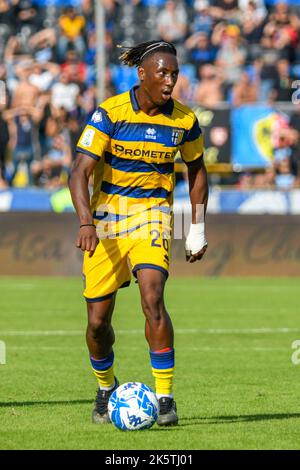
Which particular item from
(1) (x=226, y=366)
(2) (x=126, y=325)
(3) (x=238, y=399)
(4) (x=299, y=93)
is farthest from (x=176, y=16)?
(3) (x=238, y=399)

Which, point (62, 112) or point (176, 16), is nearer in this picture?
point (62, 112)

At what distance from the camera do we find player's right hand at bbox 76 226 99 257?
7.43m

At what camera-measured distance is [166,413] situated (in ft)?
24.9

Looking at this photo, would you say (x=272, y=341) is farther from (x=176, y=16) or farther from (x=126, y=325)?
(x=176, y=16)

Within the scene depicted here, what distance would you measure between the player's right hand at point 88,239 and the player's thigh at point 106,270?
35 centimetres

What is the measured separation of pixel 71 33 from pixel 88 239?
61.5 feet

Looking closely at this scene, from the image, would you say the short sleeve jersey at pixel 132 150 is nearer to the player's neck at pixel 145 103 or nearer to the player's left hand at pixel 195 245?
the player's neck at pixel 145 103

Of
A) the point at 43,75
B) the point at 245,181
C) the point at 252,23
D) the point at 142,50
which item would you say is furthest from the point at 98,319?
the point at 252,23

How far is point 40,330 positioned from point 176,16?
13485 millimetres

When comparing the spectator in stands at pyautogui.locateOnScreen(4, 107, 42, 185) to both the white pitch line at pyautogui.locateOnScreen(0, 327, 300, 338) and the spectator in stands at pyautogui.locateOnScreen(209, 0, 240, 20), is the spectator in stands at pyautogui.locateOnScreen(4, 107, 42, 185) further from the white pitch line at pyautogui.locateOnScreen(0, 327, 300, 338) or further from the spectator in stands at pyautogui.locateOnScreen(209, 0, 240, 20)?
the white pitch line at pyautogui.locateOnScreen(0, 327, 300, 338)

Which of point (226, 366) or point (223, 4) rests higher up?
point (223, 4)

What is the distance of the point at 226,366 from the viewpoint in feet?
36.3

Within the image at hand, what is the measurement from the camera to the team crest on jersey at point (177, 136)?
7930mm

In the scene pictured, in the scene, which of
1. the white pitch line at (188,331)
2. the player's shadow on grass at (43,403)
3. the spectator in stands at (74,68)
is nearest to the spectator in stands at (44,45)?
the spectator in stands at (74,68)
